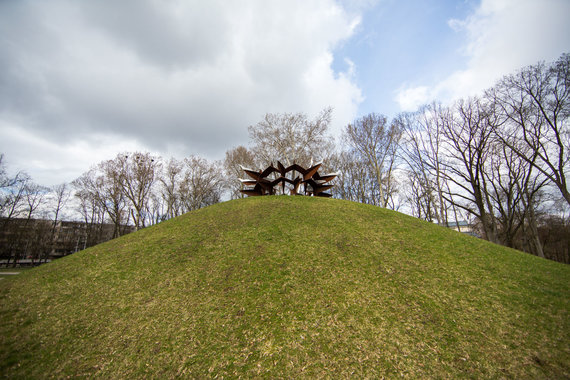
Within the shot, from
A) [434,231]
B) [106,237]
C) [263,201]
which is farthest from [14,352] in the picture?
[106,237]

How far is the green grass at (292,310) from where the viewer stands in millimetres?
4230

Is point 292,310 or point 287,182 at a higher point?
point 287,182

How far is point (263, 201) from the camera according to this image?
13.9 metres

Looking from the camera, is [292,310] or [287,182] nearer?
[292,310]

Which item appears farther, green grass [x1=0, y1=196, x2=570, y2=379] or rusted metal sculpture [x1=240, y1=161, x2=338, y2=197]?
rusted metal sculpture [x1=240, y1=161, x2=338, y2=197]

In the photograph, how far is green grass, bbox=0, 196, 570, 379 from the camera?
13.9 feet

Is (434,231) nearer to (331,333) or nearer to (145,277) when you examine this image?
(331,333)

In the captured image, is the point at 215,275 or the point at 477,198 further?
the point at 477,198

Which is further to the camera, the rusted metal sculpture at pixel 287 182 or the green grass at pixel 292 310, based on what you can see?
the rusted metal sculpture at pixel 287 182

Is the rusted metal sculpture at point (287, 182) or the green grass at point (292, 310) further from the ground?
the rusted metal sculpture at point (287, 182)

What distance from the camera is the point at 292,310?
547 cm

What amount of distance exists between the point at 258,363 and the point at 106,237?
5280 cm

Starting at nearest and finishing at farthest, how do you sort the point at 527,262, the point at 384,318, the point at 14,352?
the point at 14,352 → the point at 384,318 → the point at 527,262

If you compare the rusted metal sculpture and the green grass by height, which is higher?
the rusted metal sculpture
